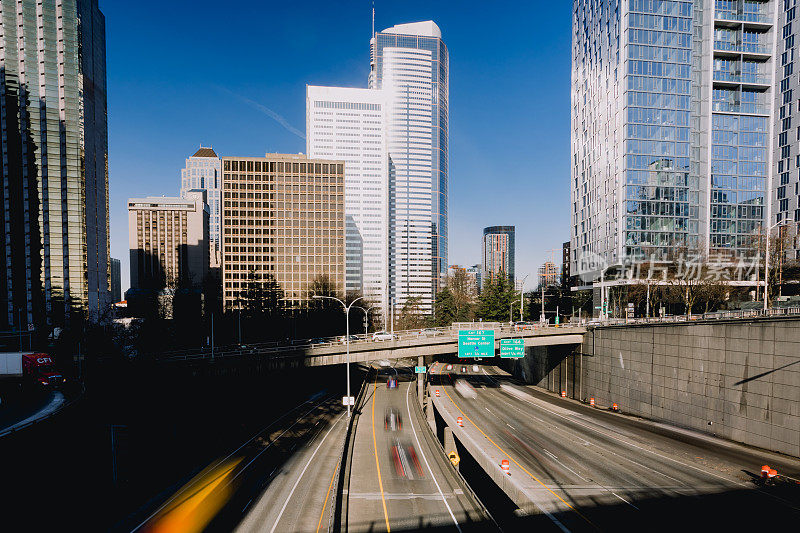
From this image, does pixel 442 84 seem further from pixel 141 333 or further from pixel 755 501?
pixel 755 501

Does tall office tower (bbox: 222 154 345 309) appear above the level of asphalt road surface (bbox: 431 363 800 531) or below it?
above

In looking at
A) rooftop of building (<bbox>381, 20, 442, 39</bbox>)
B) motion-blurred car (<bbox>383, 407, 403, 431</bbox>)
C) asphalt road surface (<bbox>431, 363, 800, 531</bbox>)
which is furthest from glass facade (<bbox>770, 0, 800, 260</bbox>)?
rooftop of building (<bbox>381, 20, 442, 39</bbox>)

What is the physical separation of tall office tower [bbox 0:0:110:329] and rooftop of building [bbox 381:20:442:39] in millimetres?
133814

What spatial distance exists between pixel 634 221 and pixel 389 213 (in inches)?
5025

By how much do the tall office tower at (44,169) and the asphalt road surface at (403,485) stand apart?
10071 cm

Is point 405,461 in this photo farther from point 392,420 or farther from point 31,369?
point 31,369

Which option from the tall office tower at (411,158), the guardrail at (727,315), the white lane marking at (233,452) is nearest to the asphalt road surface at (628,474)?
the guardrail at (727,315)

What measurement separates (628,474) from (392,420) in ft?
69.9

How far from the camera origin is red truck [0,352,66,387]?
121 feet

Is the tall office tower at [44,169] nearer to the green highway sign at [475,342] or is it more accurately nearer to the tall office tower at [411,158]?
the green highway sign at [475,342]

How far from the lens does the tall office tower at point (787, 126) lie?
233ft

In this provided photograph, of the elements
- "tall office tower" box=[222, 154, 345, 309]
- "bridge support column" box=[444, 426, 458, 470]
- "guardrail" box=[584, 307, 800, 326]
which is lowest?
"bridge support column" box=[444, 426, 458, 470]

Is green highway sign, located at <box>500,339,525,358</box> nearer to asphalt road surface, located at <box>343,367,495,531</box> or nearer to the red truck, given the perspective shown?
asphalt road surface, located at <box>343,367,495,531</box>

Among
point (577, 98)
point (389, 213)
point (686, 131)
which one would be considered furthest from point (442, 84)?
point (686, 131)
